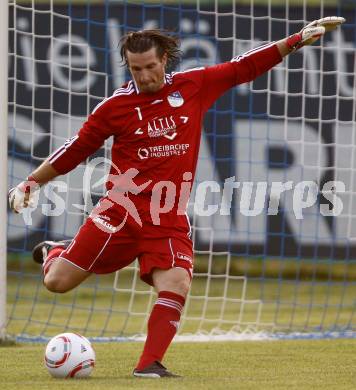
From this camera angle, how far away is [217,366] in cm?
666

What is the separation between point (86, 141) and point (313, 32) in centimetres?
133

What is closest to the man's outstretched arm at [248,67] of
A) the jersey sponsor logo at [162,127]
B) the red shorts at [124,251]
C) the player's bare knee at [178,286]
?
the jersey sponsor logo at [162,127]

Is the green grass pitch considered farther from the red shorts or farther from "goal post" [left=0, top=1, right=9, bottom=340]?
the red shorts

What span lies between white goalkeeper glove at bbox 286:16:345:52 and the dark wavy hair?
2.06ft

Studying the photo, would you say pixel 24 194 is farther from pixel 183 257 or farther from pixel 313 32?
pixel 313 32

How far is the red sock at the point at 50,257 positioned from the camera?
652 centimetres

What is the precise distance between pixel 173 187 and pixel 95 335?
12.2 feet

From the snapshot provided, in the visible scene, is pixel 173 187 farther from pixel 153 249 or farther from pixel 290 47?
pixel 290 47

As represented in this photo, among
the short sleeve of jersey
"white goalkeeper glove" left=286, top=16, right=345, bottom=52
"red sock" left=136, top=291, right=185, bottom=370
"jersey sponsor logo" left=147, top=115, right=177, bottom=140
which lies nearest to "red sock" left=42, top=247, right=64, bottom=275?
the short sleeve of jersey

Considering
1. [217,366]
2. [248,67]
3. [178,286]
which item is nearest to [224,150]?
[217,366]

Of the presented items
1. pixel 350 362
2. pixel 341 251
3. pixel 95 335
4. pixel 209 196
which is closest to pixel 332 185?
pixel 209 196

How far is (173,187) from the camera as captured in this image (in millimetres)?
6059

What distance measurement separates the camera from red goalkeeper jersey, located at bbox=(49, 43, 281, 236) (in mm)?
6031

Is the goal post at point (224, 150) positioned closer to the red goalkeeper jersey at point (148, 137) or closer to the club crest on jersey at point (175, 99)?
the red goalkeeper jersey at point (148, 137)
